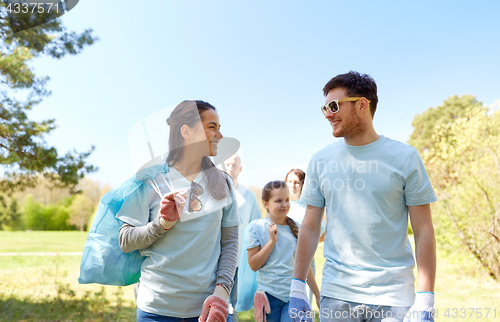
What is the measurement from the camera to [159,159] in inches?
74.4

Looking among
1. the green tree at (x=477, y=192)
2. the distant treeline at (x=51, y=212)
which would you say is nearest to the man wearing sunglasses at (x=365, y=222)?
the green tree at (x=477, y=192)

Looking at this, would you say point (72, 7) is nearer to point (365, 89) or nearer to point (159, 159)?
point (159, 159)

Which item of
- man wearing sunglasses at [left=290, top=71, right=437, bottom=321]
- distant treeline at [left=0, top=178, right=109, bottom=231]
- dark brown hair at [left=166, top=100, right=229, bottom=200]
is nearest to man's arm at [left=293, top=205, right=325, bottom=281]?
man wearing sunglasses at [left=290, top=71, right=437, bottom=321]

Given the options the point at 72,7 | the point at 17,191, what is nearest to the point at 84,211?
the point at 17,191

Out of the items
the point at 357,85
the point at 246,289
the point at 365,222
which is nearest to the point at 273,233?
the point at 246,289

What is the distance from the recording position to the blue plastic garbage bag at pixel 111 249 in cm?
181

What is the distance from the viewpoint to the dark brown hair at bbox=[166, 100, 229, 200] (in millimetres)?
1856

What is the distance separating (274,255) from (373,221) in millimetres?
1367

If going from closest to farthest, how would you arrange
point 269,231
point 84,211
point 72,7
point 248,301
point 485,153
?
1. point 269,231
2. point 248,301
3. point 72,7
4. point 485,153
5. point 84,211

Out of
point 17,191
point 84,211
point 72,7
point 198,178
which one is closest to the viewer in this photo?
point 198,178

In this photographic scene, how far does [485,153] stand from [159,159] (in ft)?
30.1

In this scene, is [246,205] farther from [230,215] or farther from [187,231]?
[187,231]

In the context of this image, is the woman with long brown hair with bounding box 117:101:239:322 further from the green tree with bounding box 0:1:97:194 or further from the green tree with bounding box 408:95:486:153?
the green tree with bounding box 408:95:486:153

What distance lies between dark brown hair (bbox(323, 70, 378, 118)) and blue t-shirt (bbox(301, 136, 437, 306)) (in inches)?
10.3
